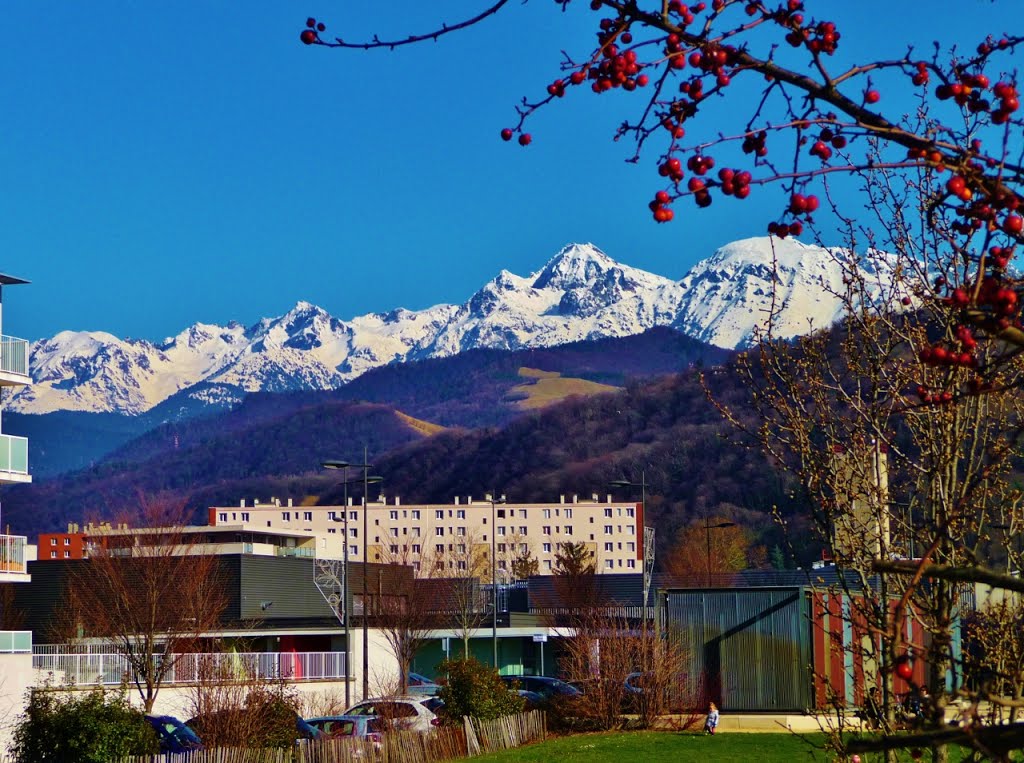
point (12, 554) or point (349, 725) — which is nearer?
point (349, 725)

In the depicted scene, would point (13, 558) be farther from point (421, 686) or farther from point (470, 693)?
point (421, 686)

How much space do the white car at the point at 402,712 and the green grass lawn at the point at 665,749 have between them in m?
2.07

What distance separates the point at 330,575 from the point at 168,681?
22000 mm

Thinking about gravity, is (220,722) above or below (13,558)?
below

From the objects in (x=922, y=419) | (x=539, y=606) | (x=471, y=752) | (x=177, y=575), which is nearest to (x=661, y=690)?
(x=471, y=752)

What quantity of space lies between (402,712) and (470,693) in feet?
5.68

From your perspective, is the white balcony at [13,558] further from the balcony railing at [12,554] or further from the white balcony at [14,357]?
the white balcony at [14,357]

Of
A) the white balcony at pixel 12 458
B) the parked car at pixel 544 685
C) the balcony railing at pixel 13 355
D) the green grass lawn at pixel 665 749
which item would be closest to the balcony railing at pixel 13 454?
the white balcony at pixel 12 458

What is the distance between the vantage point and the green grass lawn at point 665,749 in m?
30.9

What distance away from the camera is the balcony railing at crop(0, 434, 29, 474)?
43594 mm

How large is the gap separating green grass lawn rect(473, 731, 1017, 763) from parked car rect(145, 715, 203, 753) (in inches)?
251

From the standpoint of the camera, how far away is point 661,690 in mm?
40906

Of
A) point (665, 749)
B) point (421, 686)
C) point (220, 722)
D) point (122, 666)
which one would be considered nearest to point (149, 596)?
point (122, 666)

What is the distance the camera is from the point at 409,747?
31312mm
